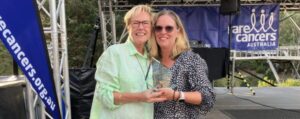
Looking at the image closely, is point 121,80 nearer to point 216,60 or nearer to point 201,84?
point 201,84

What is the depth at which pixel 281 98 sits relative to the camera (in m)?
12.7

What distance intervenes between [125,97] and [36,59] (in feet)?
6.73

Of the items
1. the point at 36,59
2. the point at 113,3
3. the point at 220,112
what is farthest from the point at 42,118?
the point at 113,3

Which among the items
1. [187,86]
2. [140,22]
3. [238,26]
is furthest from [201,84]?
[238,26]

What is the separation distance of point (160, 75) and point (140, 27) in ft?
0.80

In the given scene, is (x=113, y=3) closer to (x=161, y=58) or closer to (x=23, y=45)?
(x=23, y=45)

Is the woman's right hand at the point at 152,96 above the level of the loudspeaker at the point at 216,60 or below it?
above

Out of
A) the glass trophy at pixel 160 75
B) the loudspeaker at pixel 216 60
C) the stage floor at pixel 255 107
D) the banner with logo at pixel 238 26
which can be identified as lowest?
the stage floor at pixel 255 107

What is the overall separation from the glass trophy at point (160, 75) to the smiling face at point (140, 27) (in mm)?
121

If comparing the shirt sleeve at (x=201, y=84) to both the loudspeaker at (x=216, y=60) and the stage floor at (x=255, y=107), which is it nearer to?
the stage floor at (x=255, y=107)

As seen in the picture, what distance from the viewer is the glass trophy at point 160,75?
82.4 inches

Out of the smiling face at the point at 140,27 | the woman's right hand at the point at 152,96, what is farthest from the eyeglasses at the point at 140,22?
the woman's right hand at the point at 152,96

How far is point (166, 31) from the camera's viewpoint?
7.06 feet

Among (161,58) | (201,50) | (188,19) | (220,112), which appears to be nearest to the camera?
(161,58)
